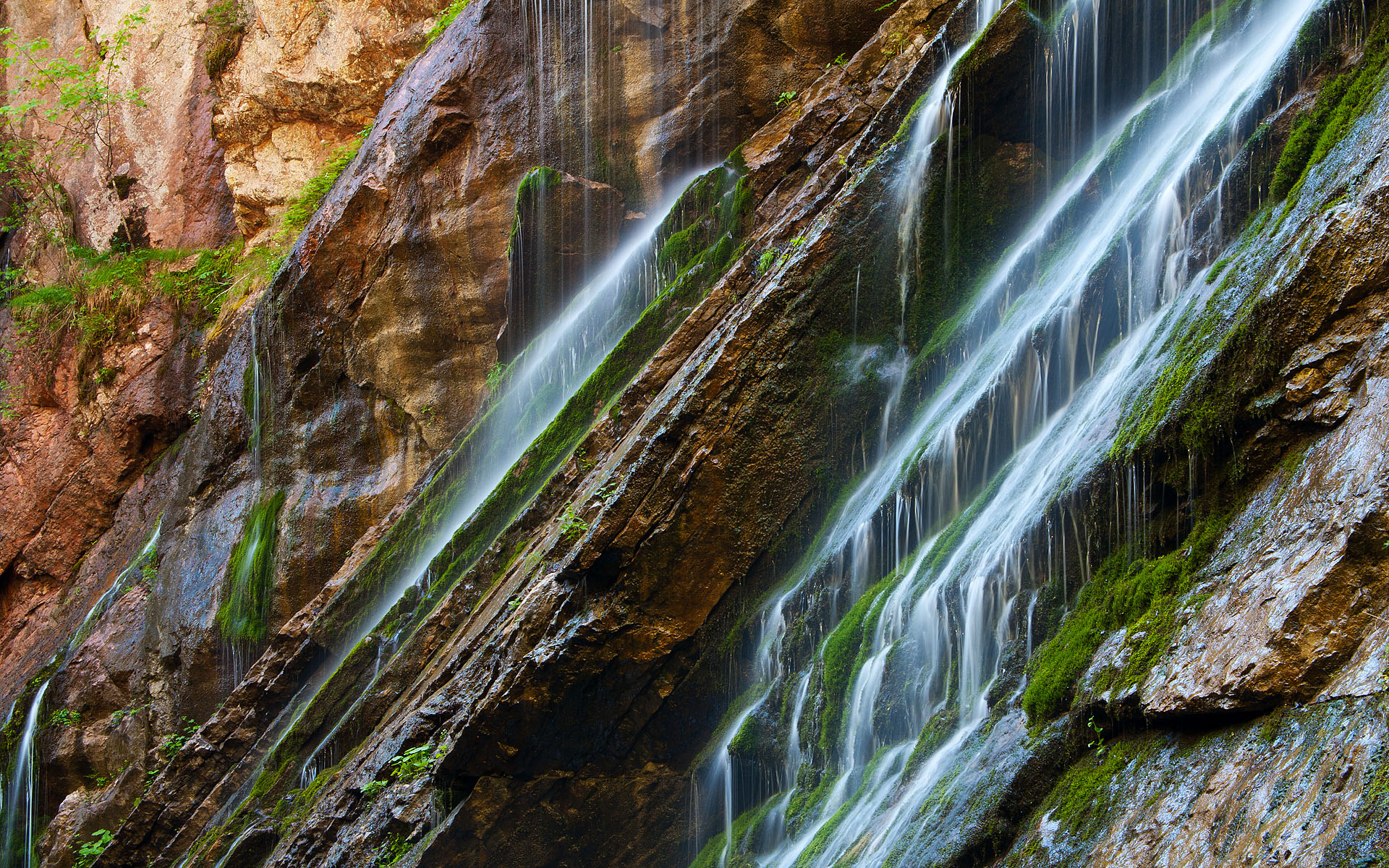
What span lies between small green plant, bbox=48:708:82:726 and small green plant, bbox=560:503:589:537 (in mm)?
11089

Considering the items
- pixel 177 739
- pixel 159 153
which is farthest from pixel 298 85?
pixel 177 739

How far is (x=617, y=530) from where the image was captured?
7.39m

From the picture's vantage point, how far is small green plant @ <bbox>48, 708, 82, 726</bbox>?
1555 centimetres

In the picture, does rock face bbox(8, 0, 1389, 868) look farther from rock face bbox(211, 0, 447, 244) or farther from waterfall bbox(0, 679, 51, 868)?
waterfall bbox(0, 679, 51, 868)

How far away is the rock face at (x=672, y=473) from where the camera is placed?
4.25m

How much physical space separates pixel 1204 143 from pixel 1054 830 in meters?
4.64

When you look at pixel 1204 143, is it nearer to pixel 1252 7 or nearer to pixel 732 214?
pixel 1252 7

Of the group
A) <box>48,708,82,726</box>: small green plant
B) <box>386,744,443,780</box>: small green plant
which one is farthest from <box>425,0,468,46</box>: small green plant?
<box>386,744,443,780</box>: small green plant

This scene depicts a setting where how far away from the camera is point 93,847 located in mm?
13391

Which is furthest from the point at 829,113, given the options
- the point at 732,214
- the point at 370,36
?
the point at 370,36

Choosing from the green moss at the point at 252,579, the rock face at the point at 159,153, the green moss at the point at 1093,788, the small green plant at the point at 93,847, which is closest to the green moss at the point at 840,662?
the green moss at the point at 1093,788

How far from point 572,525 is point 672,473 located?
3.28ft

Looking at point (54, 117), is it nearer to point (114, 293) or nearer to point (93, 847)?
point (114, 293)

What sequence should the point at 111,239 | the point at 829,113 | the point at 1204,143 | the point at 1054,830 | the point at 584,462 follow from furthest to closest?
the point at 111,239 → the point at 829,113 → the point at 584,462 → the point at 1204,143 → the point at 1054,830
